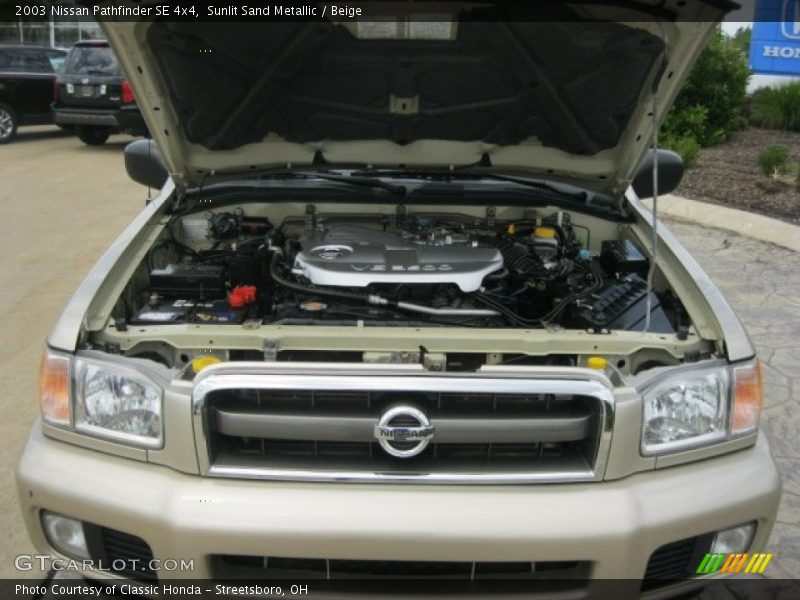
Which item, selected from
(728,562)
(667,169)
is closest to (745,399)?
(728,562)

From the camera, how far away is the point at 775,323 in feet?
18.2

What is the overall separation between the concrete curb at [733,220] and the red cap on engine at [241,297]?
6263 millimetres

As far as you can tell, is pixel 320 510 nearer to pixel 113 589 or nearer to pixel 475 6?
pixel 113 589

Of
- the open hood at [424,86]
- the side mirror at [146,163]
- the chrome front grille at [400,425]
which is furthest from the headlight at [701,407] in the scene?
the side mirror at [146,163]

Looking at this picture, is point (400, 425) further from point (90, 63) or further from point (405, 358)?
point (90, 63)

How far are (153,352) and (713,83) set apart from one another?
433 inches

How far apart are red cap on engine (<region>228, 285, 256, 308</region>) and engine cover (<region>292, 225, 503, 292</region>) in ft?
0.68

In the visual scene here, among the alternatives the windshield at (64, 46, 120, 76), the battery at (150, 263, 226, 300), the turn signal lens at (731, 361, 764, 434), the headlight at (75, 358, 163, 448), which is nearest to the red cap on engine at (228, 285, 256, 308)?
the battery at (150, 263, 226, 300)

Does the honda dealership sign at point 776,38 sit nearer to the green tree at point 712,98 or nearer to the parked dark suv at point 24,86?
the green tree at point 712,98

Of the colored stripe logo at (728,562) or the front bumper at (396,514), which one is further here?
the colored stripe logo at (728,562)

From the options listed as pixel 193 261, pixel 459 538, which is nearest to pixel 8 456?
pixel 193 261

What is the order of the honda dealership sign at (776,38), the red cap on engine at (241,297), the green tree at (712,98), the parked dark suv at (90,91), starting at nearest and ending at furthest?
the red cap on engine at (241,297)
the green tree at (712,98)
the honda dealership sign at (776,38)
the parked dark suv at (90,91)

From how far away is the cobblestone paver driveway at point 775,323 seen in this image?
3242 mm

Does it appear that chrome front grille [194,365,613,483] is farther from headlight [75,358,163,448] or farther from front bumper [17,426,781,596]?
headlight [75,358,163,448]
